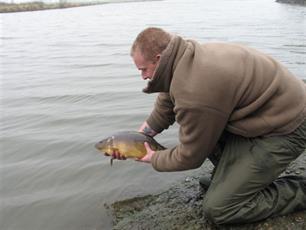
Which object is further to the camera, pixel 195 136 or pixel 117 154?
pixel 117 154

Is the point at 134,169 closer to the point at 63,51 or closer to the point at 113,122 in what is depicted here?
the point at 113,122

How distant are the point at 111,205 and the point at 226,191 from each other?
1.81m

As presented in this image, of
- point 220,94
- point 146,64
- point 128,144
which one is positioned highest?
point 146,64

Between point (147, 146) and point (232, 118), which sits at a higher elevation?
point (232, 118)

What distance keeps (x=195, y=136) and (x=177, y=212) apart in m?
1.20

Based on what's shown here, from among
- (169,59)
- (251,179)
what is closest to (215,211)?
(251,179)

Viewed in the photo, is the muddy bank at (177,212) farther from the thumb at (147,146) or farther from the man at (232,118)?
the thumb at (147,146)

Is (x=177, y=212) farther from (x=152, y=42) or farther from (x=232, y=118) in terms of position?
(x=152, y=42)

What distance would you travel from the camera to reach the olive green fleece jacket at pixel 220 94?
165 inches

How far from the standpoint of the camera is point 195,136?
4.40m

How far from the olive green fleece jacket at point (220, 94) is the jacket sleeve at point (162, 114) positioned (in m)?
0.87

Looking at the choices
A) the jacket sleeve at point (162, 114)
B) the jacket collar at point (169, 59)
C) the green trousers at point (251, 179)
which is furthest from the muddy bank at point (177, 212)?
the jacket collar at point (169, 59)

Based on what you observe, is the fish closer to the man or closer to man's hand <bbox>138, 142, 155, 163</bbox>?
man's hand <bbox>138, 142, 155, 163</bbox>

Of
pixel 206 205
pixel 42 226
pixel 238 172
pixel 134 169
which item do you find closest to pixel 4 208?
pixel 42 226
